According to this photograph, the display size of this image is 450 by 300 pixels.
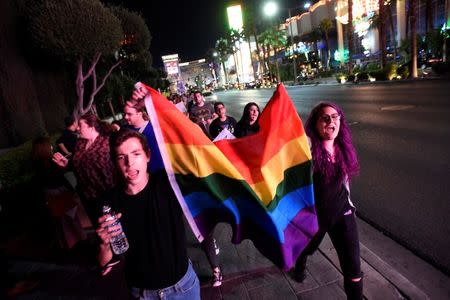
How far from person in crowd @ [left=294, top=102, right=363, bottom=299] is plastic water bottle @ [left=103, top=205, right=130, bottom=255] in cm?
160

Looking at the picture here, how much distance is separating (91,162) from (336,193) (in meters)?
2.68

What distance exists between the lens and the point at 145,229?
1969mm

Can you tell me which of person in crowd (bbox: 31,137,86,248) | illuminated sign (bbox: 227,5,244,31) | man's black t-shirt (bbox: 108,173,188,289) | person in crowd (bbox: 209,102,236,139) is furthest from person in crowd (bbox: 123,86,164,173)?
illuminated sign (bbox: 227,5,244,31)

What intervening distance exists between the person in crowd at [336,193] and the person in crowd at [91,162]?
2263 mm

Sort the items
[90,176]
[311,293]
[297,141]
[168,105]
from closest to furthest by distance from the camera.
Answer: [168,105] < [297,141] < [311,293] < [90,176]

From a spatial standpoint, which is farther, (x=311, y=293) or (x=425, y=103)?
(x=425, y=103)

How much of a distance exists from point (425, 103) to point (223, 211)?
1376cm

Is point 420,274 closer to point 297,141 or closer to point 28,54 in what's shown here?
point 297,141

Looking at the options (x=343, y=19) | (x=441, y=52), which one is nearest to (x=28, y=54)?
(x=441, y=52)

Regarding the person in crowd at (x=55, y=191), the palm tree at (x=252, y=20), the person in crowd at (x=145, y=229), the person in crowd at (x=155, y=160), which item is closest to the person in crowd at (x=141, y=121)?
the person in crowd at (x=155, y=160)

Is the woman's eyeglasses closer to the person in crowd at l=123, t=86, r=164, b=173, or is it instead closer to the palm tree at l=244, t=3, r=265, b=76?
the person in crowd at l=123, t=86, r=164, b=173

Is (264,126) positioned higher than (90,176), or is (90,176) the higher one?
(264,126)

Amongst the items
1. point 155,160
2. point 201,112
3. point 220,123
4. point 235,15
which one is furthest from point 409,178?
point 235,15

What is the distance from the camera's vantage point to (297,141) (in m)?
2.73
